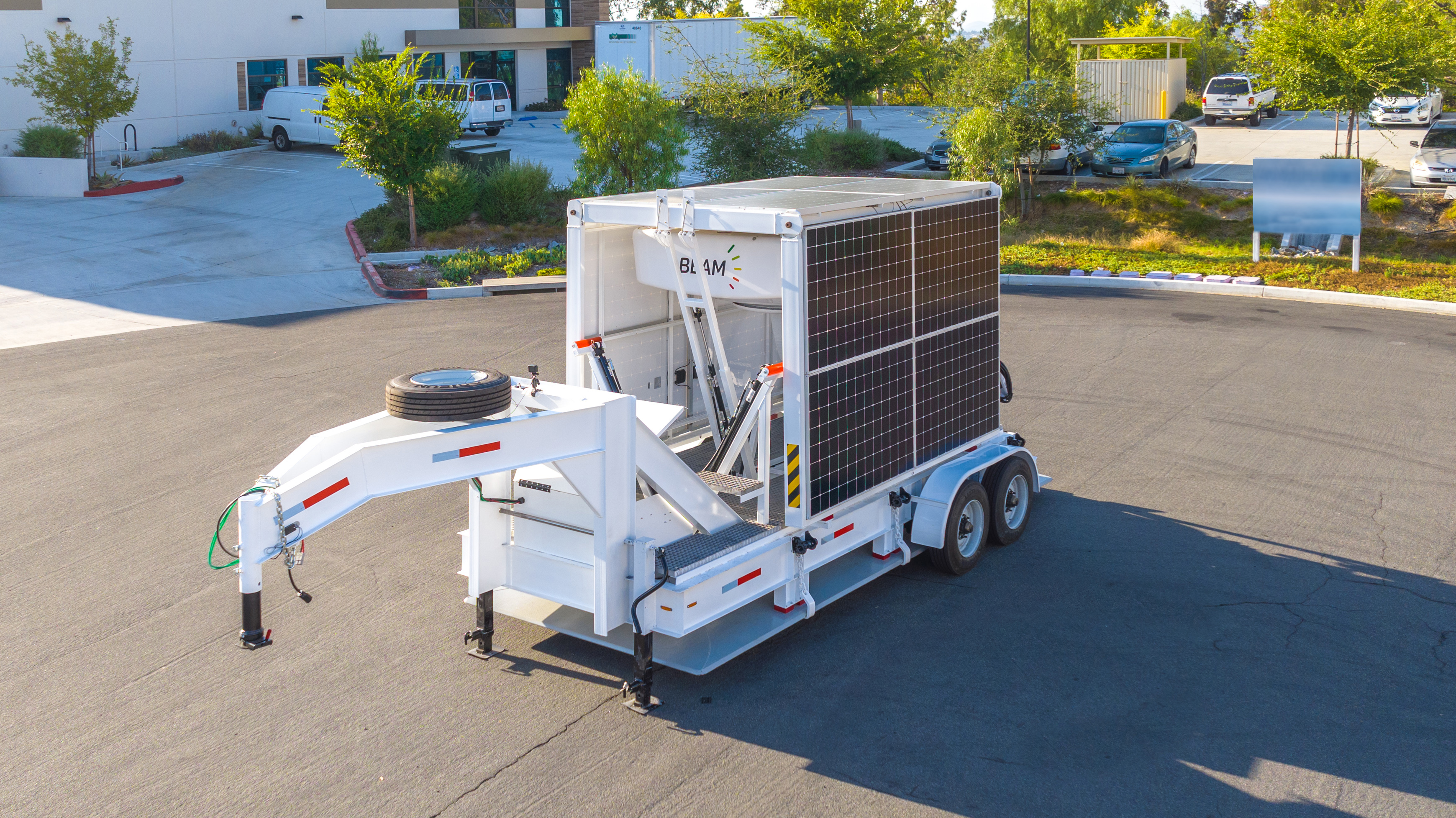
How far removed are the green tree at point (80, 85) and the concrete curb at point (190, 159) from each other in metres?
1.91

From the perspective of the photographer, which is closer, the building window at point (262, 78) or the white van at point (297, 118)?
the white van at point (297, 118)

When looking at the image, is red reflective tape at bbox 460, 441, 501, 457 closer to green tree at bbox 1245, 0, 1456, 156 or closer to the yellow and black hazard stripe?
the yellow and black hazard stripe

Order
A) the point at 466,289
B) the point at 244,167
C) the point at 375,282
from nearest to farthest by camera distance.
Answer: the point at 466,289
the point at 375,282
the point at 244,167

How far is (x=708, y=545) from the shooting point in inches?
291

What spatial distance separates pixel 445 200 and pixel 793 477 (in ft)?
62.9

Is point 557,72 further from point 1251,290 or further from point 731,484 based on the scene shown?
point 731,484

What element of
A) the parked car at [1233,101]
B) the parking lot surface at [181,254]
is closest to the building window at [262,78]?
the parking lot surface at [181,254]

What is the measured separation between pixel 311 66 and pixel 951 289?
39574 millimetres

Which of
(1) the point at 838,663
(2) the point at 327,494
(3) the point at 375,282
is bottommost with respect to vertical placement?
(1) the point at 838,663

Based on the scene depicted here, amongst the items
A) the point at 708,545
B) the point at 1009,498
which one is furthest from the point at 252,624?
the point at 1009,498

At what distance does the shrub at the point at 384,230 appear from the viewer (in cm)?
2416

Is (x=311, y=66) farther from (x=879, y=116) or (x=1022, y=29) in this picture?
(x=1022, y=29)

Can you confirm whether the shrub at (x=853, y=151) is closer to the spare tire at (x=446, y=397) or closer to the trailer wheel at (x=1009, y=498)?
the trailer wheel at (x=1009, y=498)

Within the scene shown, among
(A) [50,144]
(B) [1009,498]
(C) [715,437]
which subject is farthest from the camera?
(A) [50,144]
